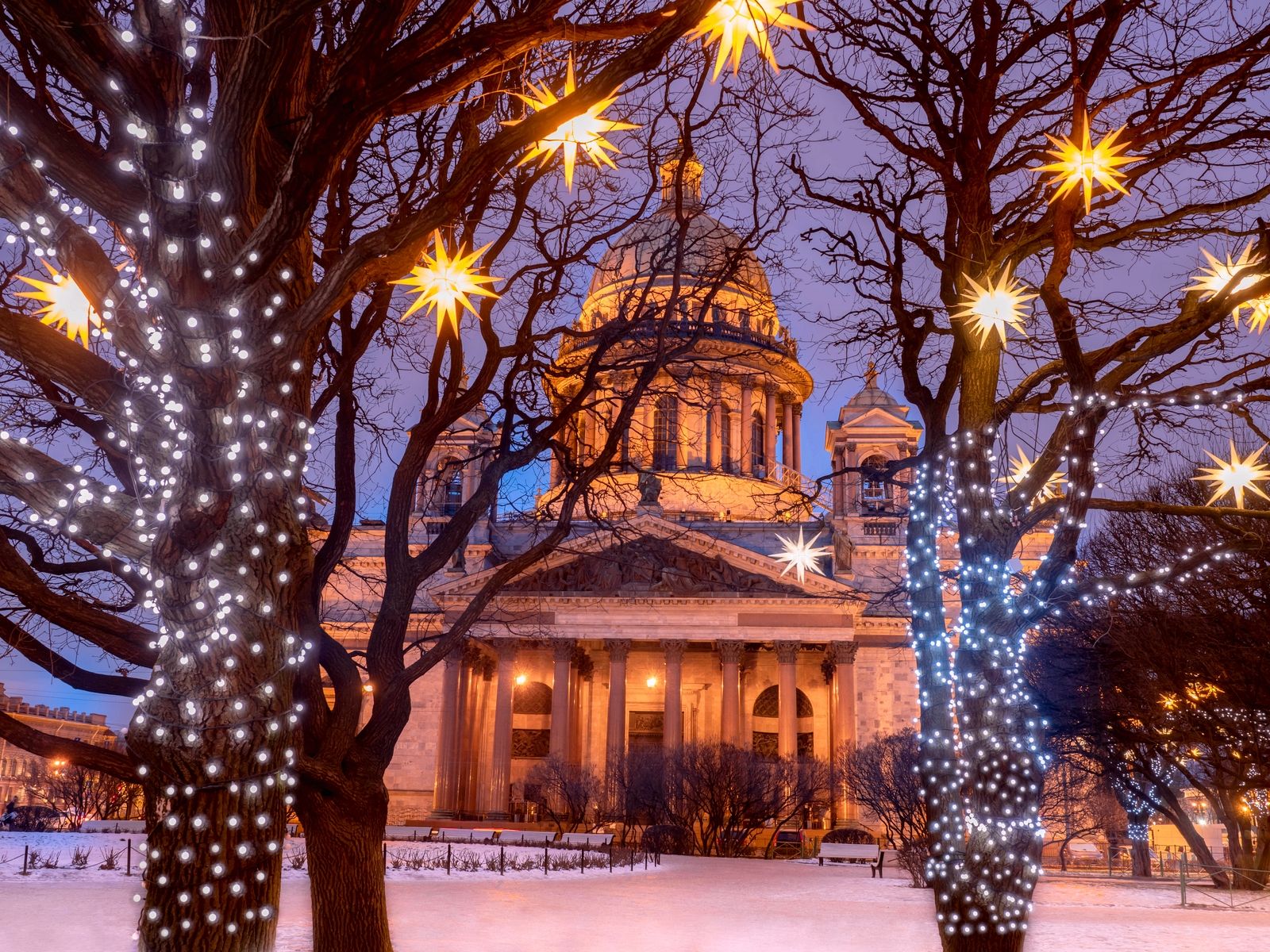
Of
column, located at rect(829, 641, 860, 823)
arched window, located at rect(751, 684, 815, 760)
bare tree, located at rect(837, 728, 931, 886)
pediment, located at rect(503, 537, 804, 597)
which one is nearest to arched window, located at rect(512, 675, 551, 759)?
pediment, located at rect(503, 537, 804, 597)

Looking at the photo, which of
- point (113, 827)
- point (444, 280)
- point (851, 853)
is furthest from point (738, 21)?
point (113, 827)

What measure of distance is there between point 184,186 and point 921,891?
69.1 ft

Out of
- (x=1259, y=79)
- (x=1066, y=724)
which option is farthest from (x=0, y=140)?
(x=1066, y=724)

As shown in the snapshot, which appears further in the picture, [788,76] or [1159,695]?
[1159,695]

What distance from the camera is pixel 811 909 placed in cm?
1784

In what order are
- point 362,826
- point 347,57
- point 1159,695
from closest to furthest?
point 347,57 → point 362,826 → point 1159,695

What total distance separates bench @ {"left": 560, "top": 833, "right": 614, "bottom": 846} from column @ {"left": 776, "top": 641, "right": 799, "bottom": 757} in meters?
11.7

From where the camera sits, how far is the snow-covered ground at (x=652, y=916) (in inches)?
493

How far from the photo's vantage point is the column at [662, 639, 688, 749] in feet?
149

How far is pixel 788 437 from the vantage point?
6322 centimetres

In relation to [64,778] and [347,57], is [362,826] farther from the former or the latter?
[64,778]

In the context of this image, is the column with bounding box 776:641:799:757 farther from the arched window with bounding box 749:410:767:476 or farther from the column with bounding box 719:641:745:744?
the arched window with bounding box 749:410:767:476

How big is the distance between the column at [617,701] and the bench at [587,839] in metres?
9.05

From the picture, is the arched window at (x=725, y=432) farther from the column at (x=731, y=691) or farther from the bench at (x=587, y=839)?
the bench at (x=587, y=839)
